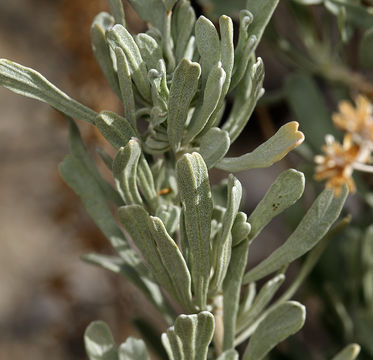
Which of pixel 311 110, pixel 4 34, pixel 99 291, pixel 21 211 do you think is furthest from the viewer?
pixel 4 34

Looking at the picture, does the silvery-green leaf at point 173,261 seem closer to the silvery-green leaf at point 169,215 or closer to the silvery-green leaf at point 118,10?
the silvery-green leaf at point 169,215

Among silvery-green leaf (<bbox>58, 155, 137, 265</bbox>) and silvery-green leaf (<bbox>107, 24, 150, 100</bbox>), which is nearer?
silvery-green leaf (<bbox>107, 24, 150, 100</bbox>)

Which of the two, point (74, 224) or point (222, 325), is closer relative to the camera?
point (222, 325)

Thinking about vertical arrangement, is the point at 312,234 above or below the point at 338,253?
above

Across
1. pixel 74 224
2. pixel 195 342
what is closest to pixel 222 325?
pixel 195 342

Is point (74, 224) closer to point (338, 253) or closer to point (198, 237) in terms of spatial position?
point (338, 253)

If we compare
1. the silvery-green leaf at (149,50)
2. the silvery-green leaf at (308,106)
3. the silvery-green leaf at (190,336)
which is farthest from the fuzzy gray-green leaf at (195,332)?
the silvery-green leaf at (308,106)

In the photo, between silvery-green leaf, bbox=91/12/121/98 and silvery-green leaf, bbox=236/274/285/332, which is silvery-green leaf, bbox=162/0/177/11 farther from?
silvery-green leaf, bbox=236/274/285/332

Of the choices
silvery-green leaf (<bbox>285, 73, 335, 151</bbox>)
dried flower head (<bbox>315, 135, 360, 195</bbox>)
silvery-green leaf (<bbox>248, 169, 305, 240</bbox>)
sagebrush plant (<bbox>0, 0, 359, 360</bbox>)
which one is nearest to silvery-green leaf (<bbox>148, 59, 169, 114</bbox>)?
sagebrush plant (<bbox>0, 0, 359, 360</bbox>)
